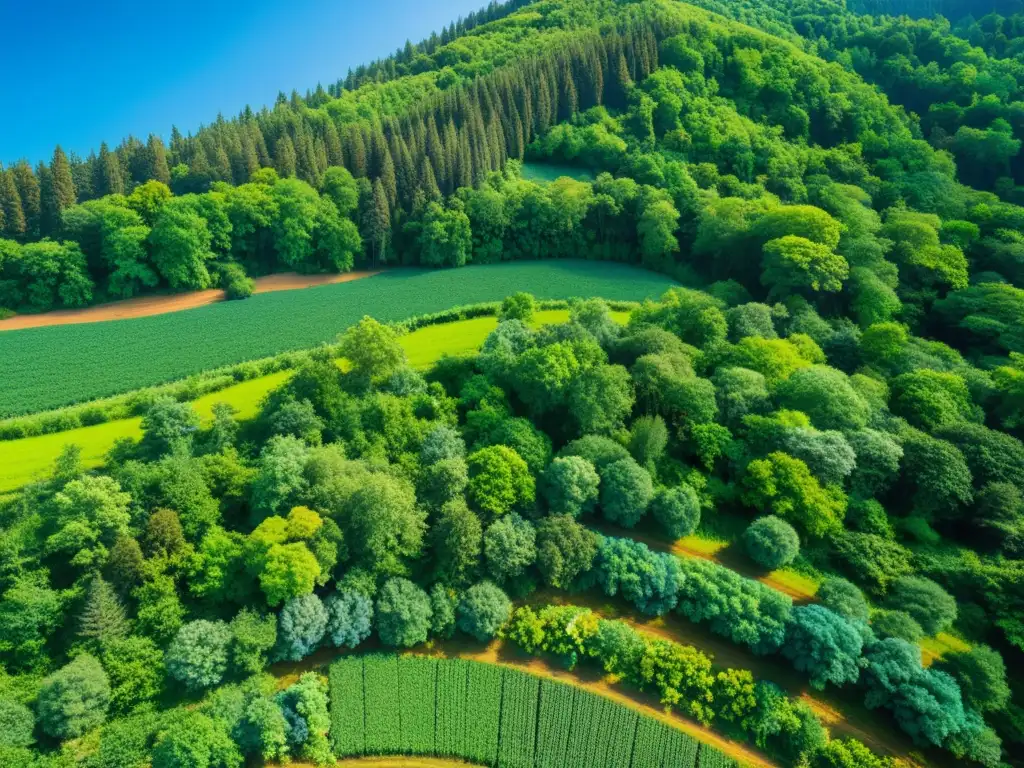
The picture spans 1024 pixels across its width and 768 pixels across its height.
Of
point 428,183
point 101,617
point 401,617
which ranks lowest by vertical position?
point 401,617

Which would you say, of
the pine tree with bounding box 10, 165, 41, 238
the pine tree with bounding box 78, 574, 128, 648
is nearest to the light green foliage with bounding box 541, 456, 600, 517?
the pine tree with bounding box 78, 574, 128, 648

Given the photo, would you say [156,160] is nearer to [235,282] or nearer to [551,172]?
[235,282]

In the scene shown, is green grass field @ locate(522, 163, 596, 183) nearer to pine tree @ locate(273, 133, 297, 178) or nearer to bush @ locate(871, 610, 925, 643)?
pine tree @ locate(273, 133, 297, 178)

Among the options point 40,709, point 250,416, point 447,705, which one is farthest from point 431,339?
point 40,709

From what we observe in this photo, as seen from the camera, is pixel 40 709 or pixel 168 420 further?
pixel 168 420

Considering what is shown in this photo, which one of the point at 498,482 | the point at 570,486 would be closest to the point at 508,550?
the point at 498,482

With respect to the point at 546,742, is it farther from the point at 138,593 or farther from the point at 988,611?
the point at 988,611
